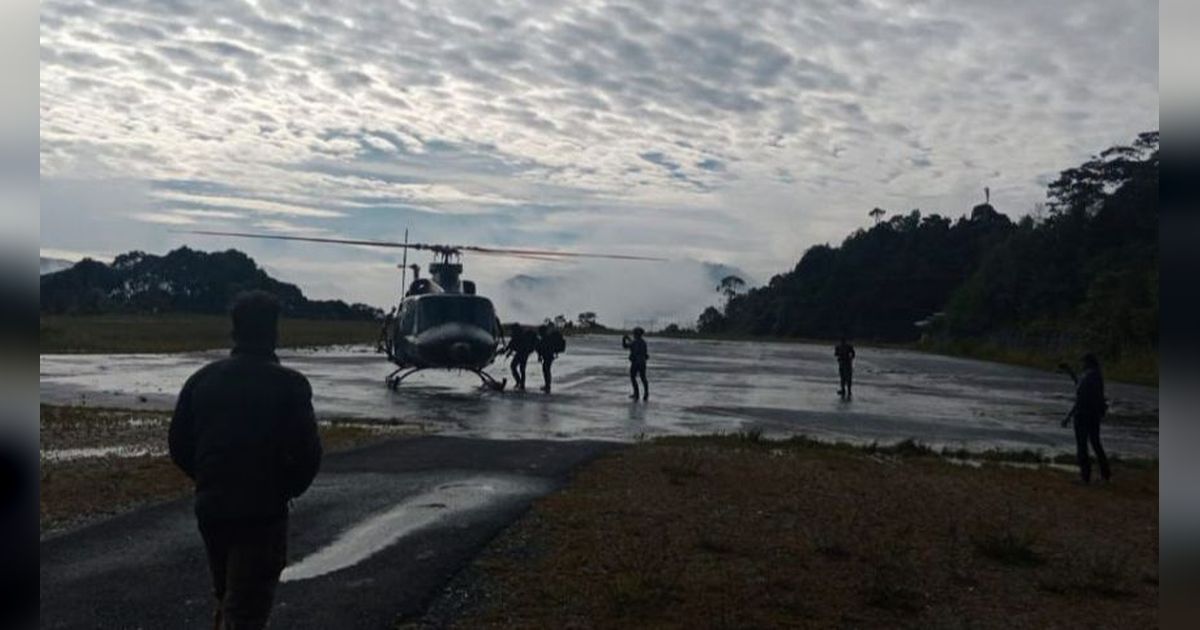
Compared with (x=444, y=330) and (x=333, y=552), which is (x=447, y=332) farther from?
(x=333, y=552)

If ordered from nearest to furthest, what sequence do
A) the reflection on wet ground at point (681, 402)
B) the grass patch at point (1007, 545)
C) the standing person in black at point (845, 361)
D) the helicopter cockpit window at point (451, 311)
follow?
1. the grass patch at point (1007, 545)
2. the reflection on wet ground at point (681, 402)
3. the helicopter cockpit window at point (451, 311)
4. the standing person in black at point (845, 361)

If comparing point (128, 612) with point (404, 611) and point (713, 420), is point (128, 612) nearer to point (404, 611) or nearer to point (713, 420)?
point (404, 611)

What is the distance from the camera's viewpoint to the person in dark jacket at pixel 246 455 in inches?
184

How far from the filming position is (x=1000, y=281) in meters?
92.3

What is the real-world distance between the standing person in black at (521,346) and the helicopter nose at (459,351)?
212cm

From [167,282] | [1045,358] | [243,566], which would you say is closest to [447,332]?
[243,566]

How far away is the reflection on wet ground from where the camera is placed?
19594mm

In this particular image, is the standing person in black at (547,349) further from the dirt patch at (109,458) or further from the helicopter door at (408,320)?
the dirt patch at (109,458)

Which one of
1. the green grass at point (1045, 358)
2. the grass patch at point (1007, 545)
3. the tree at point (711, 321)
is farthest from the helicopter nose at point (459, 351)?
the tree at point (711, 321)

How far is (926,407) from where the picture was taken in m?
26.6

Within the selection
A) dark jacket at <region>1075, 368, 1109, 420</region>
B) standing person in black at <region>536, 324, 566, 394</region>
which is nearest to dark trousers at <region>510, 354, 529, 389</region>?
standing person in black at <region>536, 324, 566, 394</region>

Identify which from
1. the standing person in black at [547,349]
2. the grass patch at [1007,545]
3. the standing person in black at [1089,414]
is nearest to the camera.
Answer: the grass patch at [1007,545]

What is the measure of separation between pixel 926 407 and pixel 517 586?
2092 centimetres

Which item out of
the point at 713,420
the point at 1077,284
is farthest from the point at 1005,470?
the point at 1077,284
